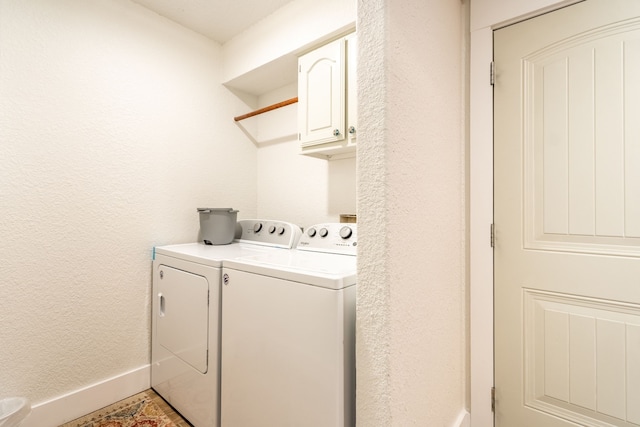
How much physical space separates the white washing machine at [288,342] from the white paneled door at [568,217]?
0.87 metres

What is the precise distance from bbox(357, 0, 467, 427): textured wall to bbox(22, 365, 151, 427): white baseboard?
172cm

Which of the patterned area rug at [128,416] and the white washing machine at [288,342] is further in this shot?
the patterned area rug at [128,416]

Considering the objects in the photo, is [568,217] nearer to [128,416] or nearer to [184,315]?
[184,315]

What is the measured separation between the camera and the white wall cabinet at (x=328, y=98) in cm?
172

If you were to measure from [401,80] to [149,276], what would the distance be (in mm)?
1976

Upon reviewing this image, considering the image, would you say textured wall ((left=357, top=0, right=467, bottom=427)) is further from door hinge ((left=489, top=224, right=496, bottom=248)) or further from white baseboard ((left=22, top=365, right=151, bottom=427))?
white baseboard ((left=22, top=365, right=151, bottom=427))

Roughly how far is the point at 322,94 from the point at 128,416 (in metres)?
2.21

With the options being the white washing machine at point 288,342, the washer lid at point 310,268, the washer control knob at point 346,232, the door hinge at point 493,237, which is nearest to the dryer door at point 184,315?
the white washing machine at point 288,342

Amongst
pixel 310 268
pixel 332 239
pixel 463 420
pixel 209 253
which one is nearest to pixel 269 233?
pixel 209 253

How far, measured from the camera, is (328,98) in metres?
1.79

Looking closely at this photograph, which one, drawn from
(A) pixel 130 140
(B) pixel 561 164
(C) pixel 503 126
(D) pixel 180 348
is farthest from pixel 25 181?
(B) pixel 561 164

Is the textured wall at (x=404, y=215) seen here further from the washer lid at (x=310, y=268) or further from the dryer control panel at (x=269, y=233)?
the dryer control panel at (x=269, y=233)

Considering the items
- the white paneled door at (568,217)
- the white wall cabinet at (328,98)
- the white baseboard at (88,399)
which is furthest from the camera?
the white wall cabinet at (328,98)

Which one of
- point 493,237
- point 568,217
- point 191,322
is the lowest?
point 191,322
